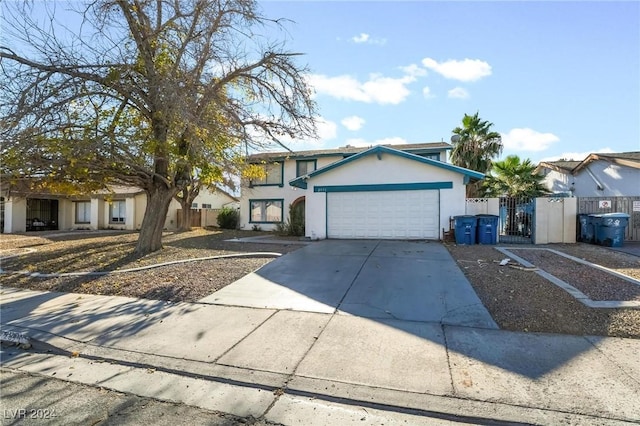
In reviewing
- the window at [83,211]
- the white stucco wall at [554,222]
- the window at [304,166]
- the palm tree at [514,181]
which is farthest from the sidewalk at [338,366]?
the window at [83,211]

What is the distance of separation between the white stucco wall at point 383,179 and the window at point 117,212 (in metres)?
18.5

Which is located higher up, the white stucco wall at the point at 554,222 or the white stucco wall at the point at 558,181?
the white stucco wall at the point at 558,181

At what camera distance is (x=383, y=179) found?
15.2m

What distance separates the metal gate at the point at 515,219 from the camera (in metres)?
14.9

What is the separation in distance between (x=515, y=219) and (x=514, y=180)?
4.92 metres

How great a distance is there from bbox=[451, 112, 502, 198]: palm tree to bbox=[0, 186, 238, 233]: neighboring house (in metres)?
17.1

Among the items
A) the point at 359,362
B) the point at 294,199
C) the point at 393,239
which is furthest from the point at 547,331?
the point at 294,199

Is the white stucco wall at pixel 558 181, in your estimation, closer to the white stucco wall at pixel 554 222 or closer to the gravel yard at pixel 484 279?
the white stucco wall at pixel 554 222

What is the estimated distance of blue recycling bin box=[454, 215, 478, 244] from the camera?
43.8 feet

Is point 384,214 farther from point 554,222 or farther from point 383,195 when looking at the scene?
point 554,222

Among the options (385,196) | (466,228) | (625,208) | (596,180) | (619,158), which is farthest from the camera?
(596,180)

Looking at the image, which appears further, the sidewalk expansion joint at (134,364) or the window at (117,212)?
A: the window at (117,212)

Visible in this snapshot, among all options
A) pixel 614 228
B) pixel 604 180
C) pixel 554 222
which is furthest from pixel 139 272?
pixel 604 180

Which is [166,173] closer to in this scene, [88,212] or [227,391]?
[227,391]
